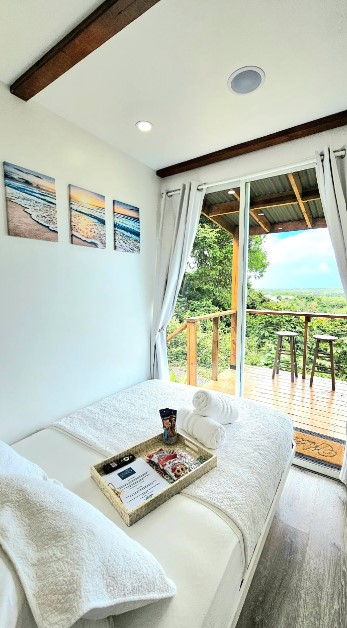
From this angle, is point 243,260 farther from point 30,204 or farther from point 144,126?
point 30,204

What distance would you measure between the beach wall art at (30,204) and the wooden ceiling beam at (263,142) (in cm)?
127

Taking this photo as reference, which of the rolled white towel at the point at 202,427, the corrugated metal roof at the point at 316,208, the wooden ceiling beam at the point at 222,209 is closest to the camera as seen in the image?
the rolled white towel at the point at 202,427

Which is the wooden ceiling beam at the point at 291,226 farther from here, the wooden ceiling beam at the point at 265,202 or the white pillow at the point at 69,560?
the white pillow at the point at 69,560

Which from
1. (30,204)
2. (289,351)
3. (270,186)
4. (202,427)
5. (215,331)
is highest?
(270,186)

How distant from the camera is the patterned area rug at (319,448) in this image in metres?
2.15

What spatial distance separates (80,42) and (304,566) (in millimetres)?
2763

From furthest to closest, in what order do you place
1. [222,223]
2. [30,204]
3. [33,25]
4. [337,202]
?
[222,223], [337,202], [30,204], [33,25]

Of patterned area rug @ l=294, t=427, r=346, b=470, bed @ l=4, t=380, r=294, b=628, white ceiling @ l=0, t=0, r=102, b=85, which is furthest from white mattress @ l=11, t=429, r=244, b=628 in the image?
white ceiling @ l=0, t=0, r=102, b=85

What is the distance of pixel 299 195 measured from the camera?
2.26m

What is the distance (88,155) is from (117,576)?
7.76ft

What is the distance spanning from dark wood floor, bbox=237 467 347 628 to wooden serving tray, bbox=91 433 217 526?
65 cm

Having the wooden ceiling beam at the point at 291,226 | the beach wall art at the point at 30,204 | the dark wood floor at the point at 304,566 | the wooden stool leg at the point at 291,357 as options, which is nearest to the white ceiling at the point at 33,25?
the beach wall art at the point at 30,204

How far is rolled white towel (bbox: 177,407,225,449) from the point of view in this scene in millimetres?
1414

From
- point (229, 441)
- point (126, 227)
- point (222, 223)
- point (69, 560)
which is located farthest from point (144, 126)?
point (69, 560)
